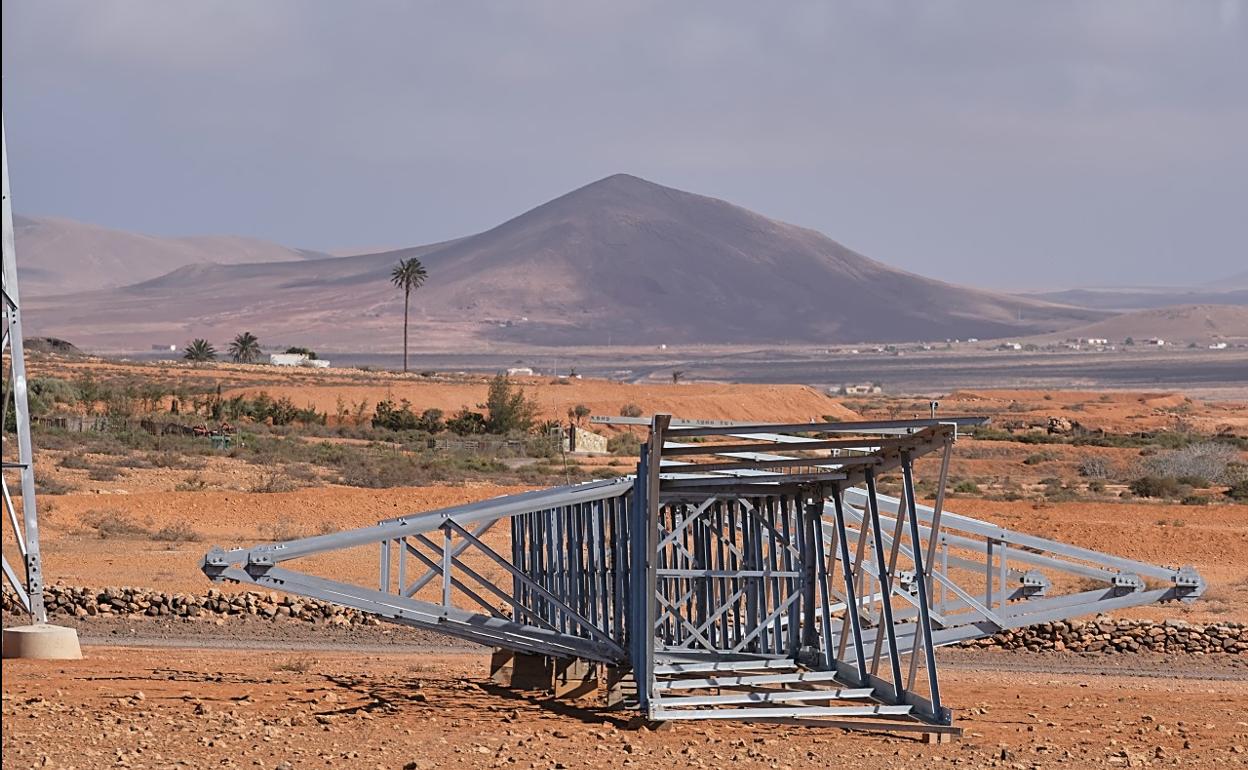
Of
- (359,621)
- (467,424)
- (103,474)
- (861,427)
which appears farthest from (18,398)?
(467,424)

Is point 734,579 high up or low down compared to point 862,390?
up

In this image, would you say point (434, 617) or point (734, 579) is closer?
point (434, 617)

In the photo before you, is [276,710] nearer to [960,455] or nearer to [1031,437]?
[960,455]

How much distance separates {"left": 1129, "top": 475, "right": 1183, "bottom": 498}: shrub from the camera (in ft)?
140

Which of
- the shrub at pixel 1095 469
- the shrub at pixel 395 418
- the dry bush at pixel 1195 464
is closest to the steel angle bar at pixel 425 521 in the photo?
the dry bush at pixel 1195 464

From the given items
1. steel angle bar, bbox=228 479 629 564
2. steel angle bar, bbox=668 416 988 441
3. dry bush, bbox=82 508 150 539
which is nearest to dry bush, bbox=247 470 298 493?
dry bush, bbox=82 508 150 539

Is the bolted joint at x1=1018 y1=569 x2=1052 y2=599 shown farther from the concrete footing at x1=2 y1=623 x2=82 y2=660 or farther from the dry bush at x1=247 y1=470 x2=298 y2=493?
the dry bush at x1=247 y1=470 x2=298 y2=493

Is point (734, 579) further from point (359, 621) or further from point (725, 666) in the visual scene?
point (359, 621)

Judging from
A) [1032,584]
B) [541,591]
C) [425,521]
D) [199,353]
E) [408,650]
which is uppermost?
[425,521]

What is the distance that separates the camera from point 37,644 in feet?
52.4

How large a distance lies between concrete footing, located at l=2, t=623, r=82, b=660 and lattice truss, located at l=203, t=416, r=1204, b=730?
3.41 meters

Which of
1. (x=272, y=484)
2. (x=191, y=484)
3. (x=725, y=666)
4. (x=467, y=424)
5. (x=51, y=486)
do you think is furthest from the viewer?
(x=467, y=424)

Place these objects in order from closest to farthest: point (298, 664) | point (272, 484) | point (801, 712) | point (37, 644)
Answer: point (801, 712)
point (37, 644)
point (298, 664)
point (272, 484)

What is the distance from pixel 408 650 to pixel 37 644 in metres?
4.54
